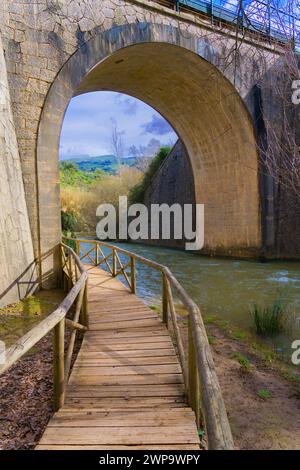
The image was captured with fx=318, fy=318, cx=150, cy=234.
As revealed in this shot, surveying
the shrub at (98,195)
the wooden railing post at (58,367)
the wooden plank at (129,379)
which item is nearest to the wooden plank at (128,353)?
the wooden plank at (129,379)

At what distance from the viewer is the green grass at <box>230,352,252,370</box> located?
3.99 m

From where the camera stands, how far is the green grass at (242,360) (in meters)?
3.99

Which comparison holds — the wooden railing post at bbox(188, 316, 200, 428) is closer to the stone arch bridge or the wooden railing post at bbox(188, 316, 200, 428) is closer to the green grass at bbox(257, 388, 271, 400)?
the green grass at bbox(257, 388, 271, 400)

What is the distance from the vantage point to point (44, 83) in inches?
294

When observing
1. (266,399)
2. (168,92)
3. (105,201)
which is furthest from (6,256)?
(105,201)

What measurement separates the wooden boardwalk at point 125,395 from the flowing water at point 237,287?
2.16 metres

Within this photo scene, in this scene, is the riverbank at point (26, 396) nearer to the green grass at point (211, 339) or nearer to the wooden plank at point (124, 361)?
the wooden plank at point (124, 361)

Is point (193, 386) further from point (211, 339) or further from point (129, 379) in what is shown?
point (211, 339)

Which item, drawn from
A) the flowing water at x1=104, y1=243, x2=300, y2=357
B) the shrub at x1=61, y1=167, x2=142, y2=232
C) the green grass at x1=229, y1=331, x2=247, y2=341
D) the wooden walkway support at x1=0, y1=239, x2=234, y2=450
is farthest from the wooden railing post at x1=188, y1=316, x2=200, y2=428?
the shrub at x1=61, y1=167, x2=142, y2=232

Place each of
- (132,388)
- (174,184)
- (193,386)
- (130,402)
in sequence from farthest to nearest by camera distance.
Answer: (174,184) → (132,388) → (130,402) → (193,386)
